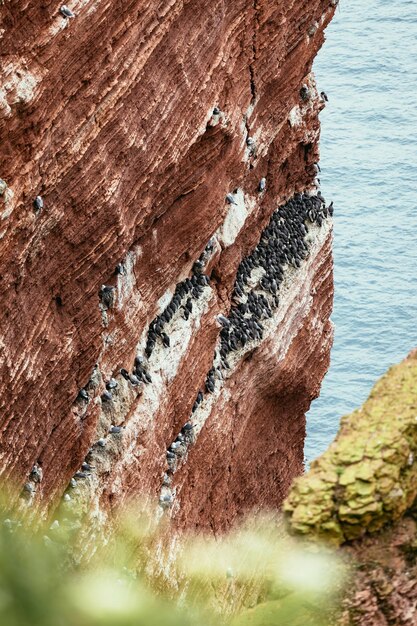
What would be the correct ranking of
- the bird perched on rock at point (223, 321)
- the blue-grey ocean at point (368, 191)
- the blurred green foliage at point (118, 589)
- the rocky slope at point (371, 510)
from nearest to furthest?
the blurred green foliage at point (118, 589), the rocky slope at point (371, 510), the bird perched on rock at point (223, 321), the blue-grey ocean at point (368, 191)

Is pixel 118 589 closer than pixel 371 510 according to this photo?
Yes

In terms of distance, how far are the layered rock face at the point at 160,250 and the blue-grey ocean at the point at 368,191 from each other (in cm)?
2512

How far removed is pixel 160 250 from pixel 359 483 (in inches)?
612

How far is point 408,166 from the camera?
3012 inches

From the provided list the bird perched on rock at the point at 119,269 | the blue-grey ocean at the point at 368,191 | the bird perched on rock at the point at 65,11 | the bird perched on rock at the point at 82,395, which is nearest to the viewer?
the bird perched on rock at the point at 65,11

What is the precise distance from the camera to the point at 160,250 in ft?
80.6

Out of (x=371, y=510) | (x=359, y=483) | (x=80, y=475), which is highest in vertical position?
(x=80, y=475)

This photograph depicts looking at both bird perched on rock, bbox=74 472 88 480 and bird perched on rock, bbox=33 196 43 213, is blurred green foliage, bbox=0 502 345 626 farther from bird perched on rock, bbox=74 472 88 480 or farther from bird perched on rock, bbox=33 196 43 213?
bird perched on rock, bbox=74 472 88 480

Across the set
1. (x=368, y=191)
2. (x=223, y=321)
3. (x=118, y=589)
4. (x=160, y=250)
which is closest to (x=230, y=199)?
(x=223, y=321)

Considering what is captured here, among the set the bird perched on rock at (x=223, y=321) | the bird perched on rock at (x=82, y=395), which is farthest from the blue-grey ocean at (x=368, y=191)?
the bird perched on rock at (x=82, y=395)

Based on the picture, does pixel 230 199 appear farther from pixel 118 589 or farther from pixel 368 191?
pixel 368 191

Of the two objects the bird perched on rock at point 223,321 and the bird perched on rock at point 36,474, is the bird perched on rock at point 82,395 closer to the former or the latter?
the bird perched on rock at point 36,474

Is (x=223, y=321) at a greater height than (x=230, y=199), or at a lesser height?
lesser

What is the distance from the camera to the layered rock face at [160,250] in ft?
59.0
